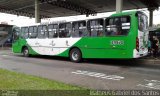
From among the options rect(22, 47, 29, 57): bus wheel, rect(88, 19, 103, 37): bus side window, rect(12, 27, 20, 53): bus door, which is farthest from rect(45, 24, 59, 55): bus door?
rect(12, 27, 20, 53): bus door

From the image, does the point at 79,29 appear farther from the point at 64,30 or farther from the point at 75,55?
the point at 75,55

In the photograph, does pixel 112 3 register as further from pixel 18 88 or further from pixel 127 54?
pixel 18 88

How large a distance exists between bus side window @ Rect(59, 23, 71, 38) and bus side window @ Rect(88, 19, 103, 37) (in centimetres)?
184

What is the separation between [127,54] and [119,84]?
480 cm

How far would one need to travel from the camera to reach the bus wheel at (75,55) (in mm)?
15430

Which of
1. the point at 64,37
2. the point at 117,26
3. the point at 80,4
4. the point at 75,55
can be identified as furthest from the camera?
the point at 80,4

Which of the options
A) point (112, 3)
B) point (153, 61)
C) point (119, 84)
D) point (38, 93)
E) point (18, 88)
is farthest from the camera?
point (112, 3)

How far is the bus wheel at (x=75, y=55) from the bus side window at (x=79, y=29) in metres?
1.03

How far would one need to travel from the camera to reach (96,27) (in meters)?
14.4

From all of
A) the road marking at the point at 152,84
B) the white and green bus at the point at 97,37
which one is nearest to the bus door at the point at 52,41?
the white and green bus at the point at 97,37

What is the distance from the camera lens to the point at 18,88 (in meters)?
6.85

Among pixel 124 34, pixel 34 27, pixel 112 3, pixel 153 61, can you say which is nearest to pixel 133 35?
pixel 124 34

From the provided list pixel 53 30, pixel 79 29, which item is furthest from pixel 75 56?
pixel 53 30

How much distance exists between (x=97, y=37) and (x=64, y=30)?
9.76 feet
